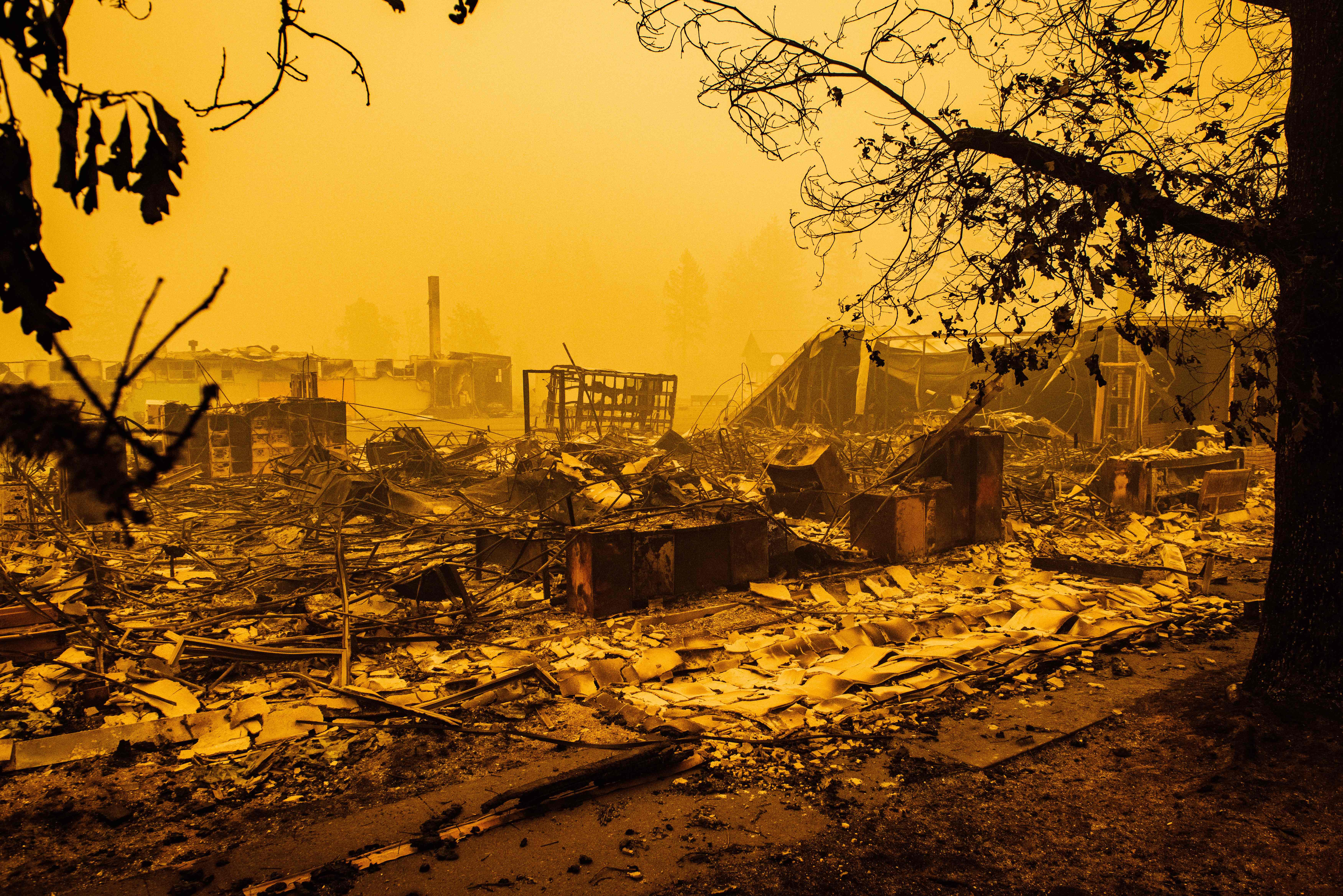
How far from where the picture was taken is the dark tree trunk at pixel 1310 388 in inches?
139

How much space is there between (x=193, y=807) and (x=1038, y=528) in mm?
10074

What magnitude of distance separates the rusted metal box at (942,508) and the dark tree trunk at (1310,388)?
13.8 ft

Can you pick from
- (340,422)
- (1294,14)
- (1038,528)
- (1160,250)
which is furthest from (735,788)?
(340,422)

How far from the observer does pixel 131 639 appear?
18.8 feet

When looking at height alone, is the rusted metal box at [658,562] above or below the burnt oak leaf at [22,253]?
below

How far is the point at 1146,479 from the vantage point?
36.9 ft

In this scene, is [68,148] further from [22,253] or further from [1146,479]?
[1146,479]

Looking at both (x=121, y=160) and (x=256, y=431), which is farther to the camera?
(x=256, y=431)

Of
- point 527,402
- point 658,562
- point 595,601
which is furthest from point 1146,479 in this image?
point 527,402

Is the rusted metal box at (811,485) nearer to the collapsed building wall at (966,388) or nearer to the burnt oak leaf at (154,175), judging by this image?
the collapsed building wall at (966,388)

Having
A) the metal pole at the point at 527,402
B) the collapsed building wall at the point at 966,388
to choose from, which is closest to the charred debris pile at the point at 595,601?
the metal pole at the point at 527,402

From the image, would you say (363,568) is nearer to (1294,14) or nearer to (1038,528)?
(1294,14)

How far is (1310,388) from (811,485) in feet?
23.4

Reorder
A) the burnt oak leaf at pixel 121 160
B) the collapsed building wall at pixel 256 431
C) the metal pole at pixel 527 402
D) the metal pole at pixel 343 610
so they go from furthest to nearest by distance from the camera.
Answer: the metal pole at pixel 527 402, the collapsed building wall at pixel 256 431, the metal pole at pixel 343 610, the burnt oak leaf at pixel 121 160
